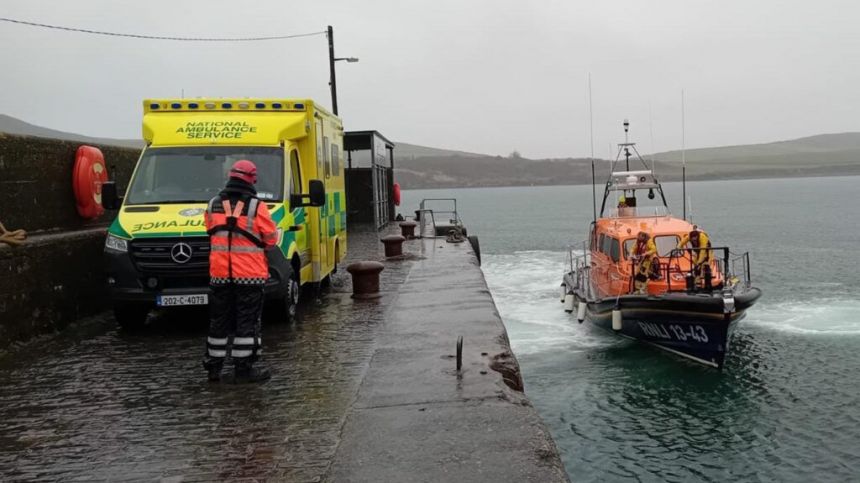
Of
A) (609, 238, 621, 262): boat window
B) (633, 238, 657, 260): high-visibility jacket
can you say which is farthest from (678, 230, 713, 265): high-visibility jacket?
(609, 238, 621, 262): boat window

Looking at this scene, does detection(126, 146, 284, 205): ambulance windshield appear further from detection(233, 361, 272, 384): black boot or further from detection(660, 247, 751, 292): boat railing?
detection(660, 247, 751, 292): boat railing

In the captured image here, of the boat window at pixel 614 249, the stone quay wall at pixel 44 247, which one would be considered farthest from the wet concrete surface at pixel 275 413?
the boat window at pixel 614 249

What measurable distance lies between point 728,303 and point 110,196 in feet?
42.3

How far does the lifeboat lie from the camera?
54.7 feet

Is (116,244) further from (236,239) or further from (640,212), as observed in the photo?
(640,212)

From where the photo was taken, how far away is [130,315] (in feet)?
29.3

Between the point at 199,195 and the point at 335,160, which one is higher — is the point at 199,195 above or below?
below

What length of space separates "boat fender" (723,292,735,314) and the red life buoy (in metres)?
12.9

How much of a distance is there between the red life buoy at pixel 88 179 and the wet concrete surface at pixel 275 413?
292 cm

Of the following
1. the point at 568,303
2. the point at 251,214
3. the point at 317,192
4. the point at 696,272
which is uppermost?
the point at 317,192

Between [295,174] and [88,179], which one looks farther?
[88,179]

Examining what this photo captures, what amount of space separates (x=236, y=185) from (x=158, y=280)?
2.55 m

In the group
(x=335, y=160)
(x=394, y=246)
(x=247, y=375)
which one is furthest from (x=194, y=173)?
(x=394, y=246)

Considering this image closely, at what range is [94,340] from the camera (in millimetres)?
8625
